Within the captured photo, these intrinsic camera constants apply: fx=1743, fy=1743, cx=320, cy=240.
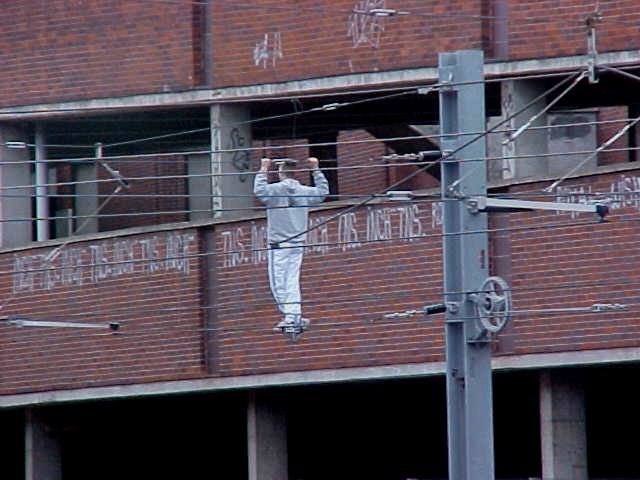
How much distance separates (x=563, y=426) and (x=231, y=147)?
16.6ft

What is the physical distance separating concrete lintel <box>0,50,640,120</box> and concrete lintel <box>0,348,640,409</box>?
2.94 m

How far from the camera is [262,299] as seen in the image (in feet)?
63.7

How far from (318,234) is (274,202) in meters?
1.89

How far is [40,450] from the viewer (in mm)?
22203

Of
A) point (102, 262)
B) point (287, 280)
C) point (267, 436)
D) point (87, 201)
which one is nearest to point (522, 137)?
point (287, 280)

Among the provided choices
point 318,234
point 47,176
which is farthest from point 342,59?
point 47,176

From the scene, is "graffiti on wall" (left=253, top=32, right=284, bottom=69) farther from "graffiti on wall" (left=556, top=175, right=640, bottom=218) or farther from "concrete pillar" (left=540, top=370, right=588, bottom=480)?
"concrete pillar" (left=540, top=370, right=588, bottom=480)

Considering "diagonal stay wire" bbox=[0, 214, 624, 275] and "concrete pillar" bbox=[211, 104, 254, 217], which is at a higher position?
"concrete pillar" bbox=[211, 104, 254, 217]

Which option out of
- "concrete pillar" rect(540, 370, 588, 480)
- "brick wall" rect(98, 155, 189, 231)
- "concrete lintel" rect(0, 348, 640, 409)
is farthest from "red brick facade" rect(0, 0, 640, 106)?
"concrete pillar" rect(540, 370, 588, 480)

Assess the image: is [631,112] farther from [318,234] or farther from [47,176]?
[47,176]

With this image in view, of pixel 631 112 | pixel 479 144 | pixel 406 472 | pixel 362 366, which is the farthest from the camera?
pixel 406 472

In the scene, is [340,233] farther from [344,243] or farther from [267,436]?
[267,436]

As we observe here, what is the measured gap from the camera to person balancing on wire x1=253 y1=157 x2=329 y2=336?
1689 cm

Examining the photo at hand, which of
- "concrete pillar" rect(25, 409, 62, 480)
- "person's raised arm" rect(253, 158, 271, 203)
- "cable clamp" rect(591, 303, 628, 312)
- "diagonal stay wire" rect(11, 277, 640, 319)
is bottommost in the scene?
"concrete pillar" rect(25, 409, 62, 480)
